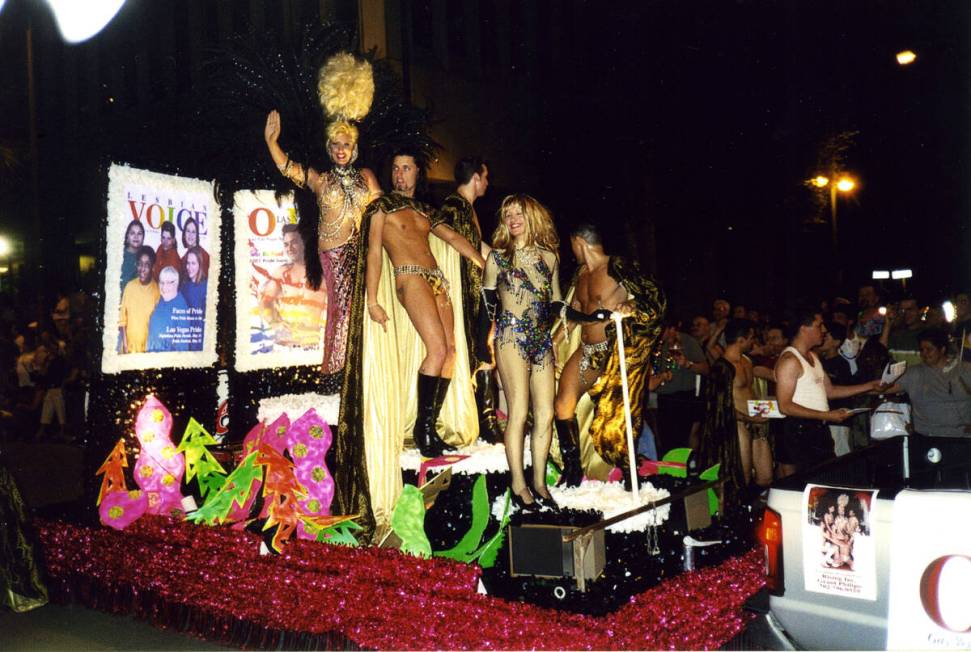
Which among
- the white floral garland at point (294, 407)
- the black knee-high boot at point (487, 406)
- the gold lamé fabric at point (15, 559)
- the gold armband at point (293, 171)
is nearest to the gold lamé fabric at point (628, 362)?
the black knee-high boot at point (487, 406)

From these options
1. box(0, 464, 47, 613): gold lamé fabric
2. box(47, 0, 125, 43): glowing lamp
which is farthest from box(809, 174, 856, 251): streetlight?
box(0, 464, 47, 613): gold lamé fabric

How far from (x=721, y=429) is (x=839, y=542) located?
3793mm

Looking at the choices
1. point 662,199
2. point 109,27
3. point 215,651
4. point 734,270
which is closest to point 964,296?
point 662,199

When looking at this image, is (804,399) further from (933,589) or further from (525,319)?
(933,589)

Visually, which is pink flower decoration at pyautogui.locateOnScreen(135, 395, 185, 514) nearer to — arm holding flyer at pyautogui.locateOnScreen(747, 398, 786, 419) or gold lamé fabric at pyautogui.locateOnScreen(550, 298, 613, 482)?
gold lamé fabric at pyautogui.locateOnScreen(550, 298, 613, 482)

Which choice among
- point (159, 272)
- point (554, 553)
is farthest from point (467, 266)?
point (554, 553)

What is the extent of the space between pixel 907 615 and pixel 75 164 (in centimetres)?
1939

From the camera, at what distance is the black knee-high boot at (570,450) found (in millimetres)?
5406

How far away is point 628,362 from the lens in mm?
5363

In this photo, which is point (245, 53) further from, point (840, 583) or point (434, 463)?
point (840, 583)

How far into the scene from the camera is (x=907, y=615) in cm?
271

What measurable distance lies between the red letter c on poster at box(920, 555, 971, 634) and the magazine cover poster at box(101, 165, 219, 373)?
449 cm

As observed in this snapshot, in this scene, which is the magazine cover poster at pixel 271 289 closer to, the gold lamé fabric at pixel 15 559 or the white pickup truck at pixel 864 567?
the gold lamé fabric at pixel 15 559

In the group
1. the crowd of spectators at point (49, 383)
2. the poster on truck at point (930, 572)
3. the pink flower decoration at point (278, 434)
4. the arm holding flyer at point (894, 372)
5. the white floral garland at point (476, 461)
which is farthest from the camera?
the crowd of spectators at point (49, 383)
